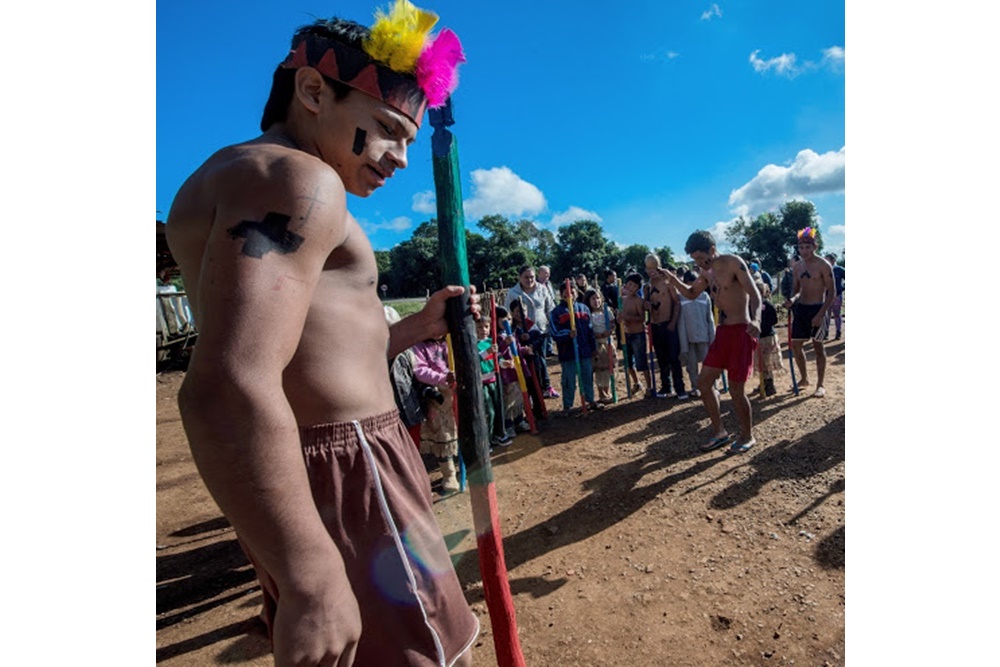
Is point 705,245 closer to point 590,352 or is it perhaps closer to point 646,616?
point 590,352

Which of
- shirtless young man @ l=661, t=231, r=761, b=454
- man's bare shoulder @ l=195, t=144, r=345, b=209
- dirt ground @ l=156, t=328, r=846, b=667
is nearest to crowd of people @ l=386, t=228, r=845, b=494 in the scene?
shirtless young man @ l=661, t=231, r=761, b=454

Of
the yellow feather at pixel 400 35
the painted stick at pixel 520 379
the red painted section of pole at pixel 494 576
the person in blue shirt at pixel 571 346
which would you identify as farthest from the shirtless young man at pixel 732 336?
the yellow feather at pixel 400 35

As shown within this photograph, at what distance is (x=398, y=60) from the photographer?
1384 millimetres

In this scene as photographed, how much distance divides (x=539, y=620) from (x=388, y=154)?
9.46ft

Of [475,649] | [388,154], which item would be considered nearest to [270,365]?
[388,154]

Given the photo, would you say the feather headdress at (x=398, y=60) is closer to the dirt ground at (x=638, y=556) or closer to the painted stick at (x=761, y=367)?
the dirt ground at (x=638, y=556)

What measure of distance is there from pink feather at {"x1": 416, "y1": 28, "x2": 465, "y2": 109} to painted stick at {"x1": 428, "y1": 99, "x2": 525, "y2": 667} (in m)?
0.21

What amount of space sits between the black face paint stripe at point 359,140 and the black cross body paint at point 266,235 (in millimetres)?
460

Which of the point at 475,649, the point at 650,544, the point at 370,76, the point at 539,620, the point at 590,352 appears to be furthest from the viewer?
the point at 590,352

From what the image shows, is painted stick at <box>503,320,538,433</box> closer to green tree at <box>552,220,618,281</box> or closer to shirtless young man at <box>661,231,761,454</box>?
shirtless young man at <box>661,231,761,454</box>

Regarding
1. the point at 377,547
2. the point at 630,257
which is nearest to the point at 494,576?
the point at 377,547

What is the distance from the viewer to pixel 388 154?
1.36 metres

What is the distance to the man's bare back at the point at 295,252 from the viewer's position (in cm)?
88

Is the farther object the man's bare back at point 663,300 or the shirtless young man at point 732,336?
the man's bare back at point 663,300
